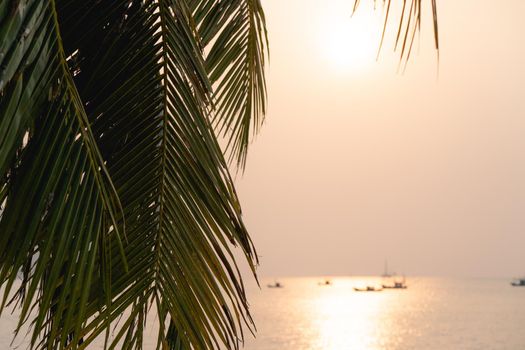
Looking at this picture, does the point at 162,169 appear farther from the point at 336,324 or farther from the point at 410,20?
the point at 336,324

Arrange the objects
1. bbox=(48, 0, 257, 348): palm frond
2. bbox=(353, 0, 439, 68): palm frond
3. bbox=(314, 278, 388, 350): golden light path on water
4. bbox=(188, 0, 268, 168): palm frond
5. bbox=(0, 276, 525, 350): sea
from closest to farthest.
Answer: bbox=(353, 0, 439, 68): palm frond, bbox=(48, 0, 257, 348): palm frond, bbox=(188, 0, 268, 168): palm frond, bbox=(0, 276, 525, 350): sea, bbox=(314, 278, 388, 350): golden light path on water

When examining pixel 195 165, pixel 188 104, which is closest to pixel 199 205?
pixel 195 165

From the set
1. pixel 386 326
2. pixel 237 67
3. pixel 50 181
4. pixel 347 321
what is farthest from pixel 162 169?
pixel 347 321

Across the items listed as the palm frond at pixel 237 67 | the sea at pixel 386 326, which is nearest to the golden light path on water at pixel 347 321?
the sea at pixel 386 326

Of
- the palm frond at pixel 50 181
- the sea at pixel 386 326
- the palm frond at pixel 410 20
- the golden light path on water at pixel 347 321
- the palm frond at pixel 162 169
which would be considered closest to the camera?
the palm frond at pixel 50 181

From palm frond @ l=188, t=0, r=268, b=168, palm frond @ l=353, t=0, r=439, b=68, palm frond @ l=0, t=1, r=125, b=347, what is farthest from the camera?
palm frond @ l=188, t=0, r=268, b=168

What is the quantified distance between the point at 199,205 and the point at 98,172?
0.31 meters

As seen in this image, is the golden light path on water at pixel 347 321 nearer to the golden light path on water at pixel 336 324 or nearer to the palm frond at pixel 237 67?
the golden light path on water at pixel 336 324

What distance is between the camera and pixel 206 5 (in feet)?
9.43

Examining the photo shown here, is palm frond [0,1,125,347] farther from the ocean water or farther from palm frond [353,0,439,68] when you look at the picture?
the ocean water

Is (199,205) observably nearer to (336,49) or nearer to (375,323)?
(336,49)

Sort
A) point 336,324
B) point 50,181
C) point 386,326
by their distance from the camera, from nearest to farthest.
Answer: point 50,181 < point 386,326 < point 336,324

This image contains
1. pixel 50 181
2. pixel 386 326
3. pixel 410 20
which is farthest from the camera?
pixel 386 326

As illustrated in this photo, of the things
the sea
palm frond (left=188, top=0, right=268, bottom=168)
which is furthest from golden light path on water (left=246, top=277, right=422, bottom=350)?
palm frond (left=188, top=0, right=268, bottom=168)
